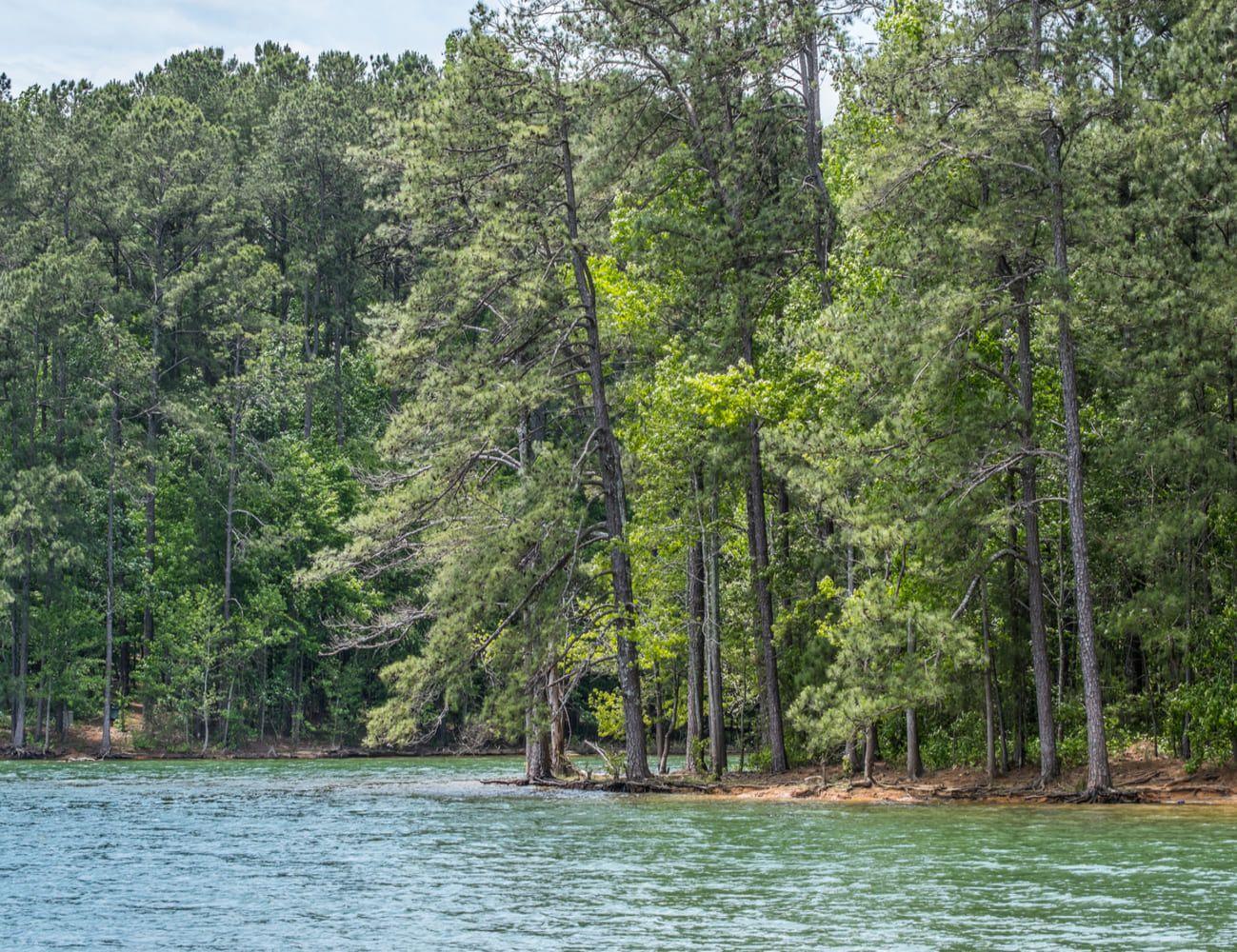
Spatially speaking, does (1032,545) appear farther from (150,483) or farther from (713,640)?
(150,483)

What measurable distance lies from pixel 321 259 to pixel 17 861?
5408 centimetres

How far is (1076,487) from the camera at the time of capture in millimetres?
24969

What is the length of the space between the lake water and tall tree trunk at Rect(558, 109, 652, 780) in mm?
3407

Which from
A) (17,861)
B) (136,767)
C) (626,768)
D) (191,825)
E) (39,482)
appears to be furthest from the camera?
(39,482)

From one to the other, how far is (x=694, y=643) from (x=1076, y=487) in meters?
10.1

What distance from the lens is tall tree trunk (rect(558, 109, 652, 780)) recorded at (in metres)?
31.1

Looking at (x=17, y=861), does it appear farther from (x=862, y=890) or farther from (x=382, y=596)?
(x=382, y=596)

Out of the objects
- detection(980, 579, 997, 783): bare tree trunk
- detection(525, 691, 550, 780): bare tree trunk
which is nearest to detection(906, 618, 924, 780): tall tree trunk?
detection(980, 579, 997, 783): bare tree trunk

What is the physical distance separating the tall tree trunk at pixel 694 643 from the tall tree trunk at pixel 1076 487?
9167 mm

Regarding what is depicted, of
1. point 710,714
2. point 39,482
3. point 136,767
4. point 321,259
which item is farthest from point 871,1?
point 321,259

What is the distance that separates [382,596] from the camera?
6178 centimetres

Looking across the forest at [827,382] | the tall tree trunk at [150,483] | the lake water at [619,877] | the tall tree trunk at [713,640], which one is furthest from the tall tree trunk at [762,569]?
the tall tree trunk at [150,483]

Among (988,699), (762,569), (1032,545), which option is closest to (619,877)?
(1032,545)

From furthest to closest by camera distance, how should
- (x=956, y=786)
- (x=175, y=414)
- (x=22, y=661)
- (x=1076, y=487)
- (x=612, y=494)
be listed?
(x=175, y=414)
(x=22, y=661)
(x=612, y=494)
(x=956, y=786)
(x=1076, y=487)
